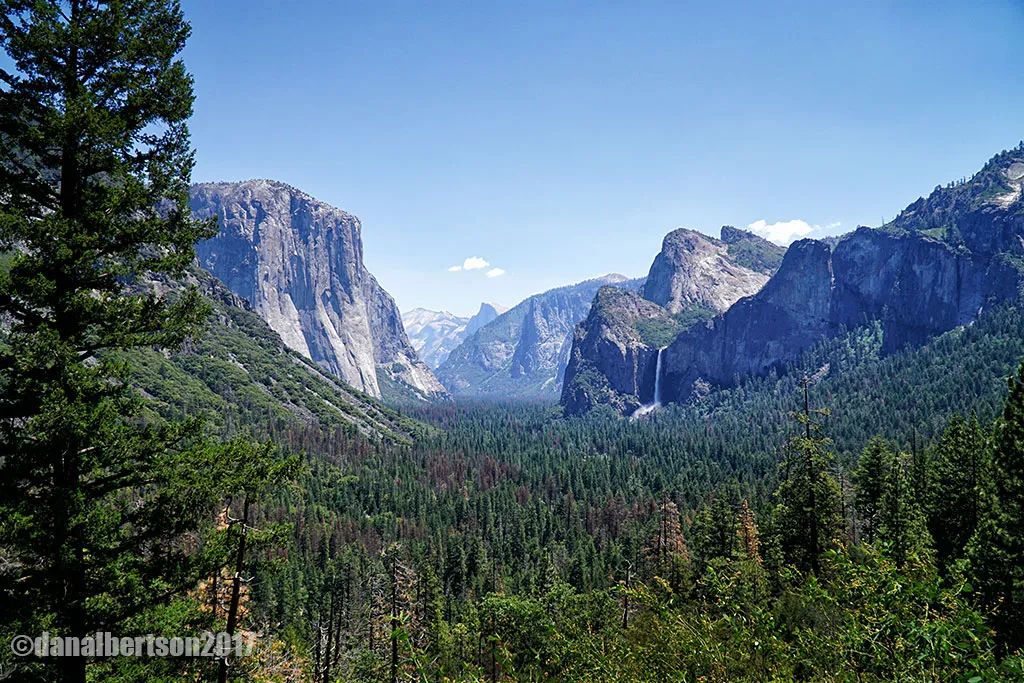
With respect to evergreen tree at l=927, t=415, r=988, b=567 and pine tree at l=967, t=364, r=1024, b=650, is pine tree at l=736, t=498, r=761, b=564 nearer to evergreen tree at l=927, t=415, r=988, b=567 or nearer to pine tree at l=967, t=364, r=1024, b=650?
evergreen tree at l=927, t=415, r=988, b=567

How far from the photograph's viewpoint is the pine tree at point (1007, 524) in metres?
A: 18.2

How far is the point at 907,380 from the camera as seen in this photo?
174m

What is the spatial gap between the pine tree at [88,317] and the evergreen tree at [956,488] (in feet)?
136

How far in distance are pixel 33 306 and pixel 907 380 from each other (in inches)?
8668

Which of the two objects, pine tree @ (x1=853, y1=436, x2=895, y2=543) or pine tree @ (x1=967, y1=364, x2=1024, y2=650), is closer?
pine tree @ (x1=967, y1=364, x2=1024, y2=650)

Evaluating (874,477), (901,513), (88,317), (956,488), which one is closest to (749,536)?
(874,477)

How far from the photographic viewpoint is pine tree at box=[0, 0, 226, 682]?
8.70m

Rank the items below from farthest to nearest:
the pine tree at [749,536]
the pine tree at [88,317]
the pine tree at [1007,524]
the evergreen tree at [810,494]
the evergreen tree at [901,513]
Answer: the pine tree at [749,536], the evergreen tree at [901,513], the evergreen tree at [810,494], the pine tree at [1007,524], the pine tree at [88,317]

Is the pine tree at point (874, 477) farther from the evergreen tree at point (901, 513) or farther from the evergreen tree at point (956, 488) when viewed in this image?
the evergreen tree at point (956, 488)

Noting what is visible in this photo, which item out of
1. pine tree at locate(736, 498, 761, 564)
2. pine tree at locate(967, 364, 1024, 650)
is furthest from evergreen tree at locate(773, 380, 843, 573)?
pine tree at locate(736, 498, 761, 564)

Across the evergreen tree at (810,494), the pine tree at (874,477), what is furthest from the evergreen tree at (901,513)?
the evergreen tree at (810,494)

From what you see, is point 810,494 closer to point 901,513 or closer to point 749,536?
point 901,513

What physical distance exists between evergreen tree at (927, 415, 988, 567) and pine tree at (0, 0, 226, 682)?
4135cm

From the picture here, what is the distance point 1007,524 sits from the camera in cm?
1989
